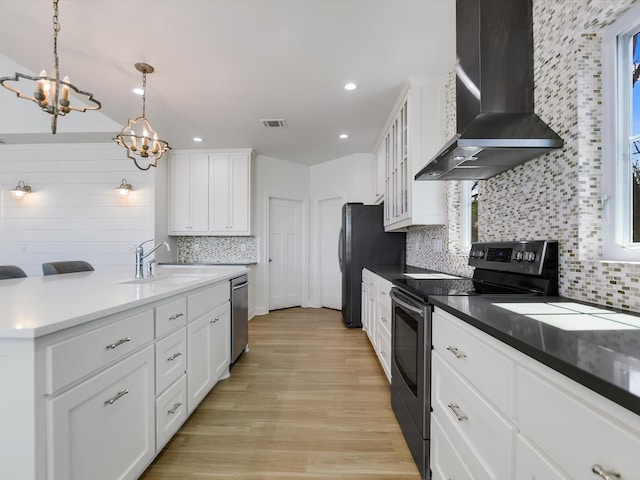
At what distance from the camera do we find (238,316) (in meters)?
2.78

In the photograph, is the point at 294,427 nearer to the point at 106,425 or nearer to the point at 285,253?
the point at 106,425

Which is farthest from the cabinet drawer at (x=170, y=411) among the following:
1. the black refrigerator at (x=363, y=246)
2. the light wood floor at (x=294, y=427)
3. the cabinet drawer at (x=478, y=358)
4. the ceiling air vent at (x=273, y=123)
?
the ceiling air vent at (x=273, y=123)

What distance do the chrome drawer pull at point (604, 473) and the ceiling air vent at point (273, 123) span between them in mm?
3616

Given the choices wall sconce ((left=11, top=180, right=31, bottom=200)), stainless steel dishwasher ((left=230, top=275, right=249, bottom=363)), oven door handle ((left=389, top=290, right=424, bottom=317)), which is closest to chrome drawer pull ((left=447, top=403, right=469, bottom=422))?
oven door handle ((left=389, top=290, right=424, bottom=317))

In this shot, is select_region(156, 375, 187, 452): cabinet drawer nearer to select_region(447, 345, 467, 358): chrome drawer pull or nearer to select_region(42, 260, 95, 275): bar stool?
select_region(447, 345, 467, 358): chrome drawer pull

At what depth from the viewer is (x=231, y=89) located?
9.45 feet

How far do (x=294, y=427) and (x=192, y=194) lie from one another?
3.78 m

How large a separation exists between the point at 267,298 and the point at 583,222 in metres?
4.26

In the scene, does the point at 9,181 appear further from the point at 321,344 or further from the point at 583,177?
the point at 583,177

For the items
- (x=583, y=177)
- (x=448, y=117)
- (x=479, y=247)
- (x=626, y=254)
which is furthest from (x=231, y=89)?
(x=626, y=254)

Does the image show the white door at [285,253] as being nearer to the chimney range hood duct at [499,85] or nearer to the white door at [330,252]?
the white door at [330,252]

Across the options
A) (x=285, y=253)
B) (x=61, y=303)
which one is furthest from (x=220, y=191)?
(x=61, y=303)

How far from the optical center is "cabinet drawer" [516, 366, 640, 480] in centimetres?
51

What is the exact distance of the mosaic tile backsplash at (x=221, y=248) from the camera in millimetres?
4879
